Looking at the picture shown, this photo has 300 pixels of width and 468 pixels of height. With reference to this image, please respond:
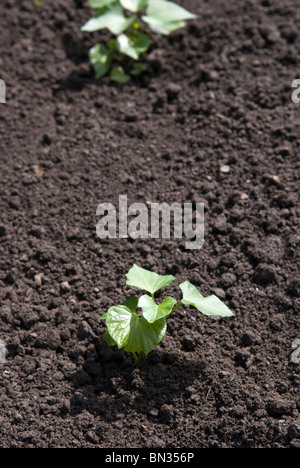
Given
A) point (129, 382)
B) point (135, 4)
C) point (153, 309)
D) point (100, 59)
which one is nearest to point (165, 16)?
point (135, 4)

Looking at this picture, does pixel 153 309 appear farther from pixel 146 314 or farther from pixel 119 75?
pixel 119 75

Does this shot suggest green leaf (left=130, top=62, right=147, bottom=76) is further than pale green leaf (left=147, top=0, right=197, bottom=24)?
Yes

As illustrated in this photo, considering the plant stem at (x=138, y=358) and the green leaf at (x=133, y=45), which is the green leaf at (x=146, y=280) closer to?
the plant stem at (x=138, y=358)

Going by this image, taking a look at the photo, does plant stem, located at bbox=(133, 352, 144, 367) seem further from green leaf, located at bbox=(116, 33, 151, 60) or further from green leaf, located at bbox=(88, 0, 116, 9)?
green leaf, located at bbox=(88, 0, 116, 9)

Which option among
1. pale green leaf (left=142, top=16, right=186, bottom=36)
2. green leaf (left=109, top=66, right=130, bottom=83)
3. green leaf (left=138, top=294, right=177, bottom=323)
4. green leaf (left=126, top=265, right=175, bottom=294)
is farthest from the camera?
green leaf (left=109, top=66, right=130, bottom=83)

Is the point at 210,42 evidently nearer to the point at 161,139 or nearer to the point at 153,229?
the point at 161,139

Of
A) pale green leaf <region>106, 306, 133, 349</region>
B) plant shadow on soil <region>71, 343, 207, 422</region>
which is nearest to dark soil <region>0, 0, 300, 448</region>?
plant shadow on soil <region>71, 343, 207, 422</region>

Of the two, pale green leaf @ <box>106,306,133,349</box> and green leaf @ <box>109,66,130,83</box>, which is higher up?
green leaf @ <box>109,66,130,83</box>
